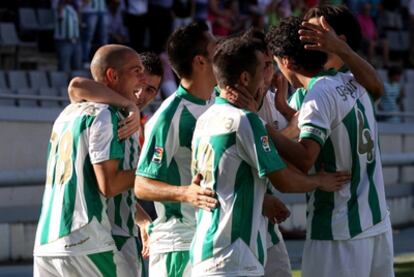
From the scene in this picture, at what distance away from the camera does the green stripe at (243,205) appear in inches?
245

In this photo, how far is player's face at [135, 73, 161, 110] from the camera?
27.5 feet

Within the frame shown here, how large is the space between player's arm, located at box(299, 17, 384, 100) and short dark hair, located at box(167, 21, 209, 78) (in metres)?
0.68

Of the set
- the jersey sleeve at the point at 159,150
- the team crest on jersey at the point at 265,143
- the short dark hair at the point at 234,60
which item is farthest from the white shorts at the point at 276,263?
the short dark hair at the point at 234,60

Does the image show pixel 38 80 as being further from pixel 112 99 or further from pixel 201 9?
pixel 112 99

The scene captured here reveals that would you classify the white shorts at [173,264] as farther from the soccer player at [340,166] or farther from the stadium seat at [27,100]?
the stadium seat at [27,100]

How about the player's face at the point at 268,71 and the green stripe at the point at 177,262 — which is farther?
the player's face at the point at 268,71

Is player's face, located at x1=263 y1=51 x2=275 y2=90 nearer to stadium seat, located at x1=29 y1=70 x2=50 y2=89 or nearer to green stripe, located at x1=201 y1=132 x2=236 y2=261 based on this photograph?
green stripe, located at x1=201 y1=132 x2=236 y2=261

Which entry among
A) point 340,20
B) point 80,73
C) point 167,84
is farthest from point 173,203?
point 167,84

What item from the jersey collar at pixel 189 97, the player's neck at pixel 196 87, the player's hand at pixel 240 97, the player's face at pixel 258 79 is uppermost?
the player's face at pixel 258 79

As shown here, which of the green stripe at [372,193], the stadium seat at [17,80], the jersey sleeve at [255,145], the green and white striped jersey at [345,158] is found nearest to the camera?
the jersey sleeve at [255,145]

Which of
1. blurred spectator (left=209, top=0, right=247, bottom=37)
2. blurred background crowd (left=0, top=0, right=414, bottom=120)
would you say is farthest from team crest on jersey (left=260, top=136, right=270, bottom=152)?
blurred spectator (left=209, top=0, right=247, bottom=37)

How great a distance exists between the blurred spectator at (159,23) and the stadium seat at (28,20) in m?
1.67

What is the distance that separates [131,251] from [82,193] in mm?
507

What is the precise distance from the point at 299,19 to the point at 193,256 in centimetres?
149
